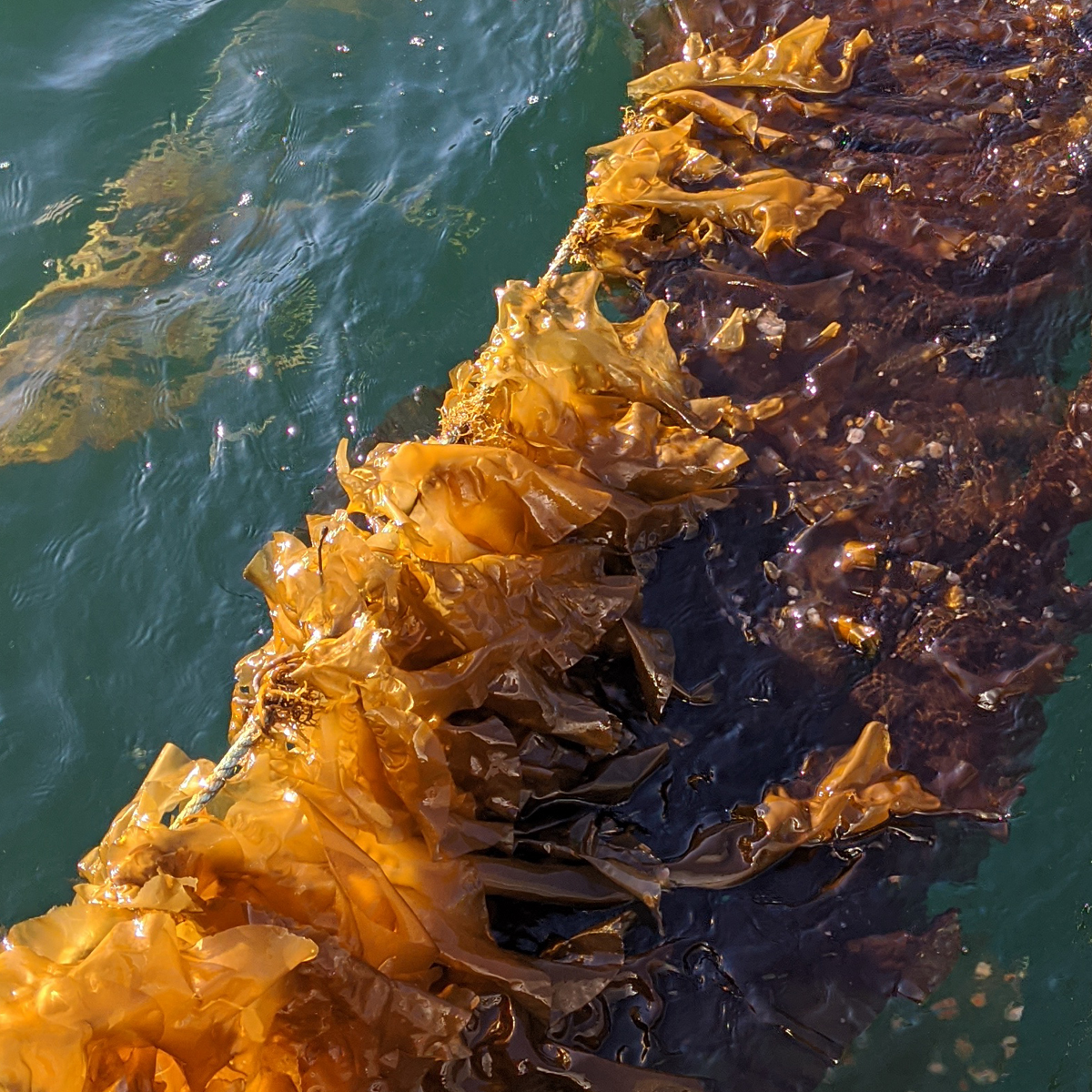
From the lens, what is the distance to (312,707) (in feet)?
5.59

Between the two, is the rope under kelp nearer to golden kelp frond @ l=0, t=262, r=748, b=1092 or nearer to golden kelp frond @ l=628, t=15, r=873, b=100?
golden kelp frond @ l=0, t=262, r=748, b=1092

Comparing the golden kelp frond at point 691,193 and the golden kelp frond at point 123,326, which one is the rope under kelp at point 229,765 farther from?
the golden kelp frond at point 691,193

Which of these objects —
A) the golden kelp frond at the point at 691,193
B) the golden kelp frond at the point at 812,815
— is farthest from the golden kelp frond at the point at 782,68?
the golden kelp frond at the point at 812,815

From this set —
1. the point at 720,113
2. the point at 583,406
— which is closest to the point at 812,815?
the point at 583,406

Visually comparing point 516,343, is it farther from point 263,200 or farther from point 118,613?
point 263,200

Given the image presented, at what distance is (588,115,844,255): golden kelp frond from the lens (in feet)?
8.47

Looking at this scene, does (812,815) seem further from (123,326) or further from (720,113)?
(123,326)

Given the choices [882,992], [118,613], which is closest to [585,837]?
[882,992]

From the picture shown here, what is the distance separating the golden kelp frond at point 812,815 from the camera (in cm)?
179

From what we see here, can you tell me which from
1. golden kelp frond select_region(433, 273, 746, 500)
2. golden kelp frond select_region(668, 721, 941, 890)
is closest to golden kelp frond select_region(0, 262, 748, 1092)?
golden kelp frond select_region(433, 273, 746, 500)

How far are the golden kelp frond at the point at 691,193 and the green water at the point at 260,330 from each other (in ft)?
1.15

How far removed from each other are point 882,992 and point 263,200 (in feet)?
9.37

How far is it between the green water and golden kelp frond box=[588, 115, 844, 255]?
352mm

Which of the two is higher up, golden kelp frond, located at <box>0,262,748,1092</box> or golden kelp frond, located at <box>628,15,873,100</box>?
golden kelp frond, located at <box>628,15,873,100</box>
